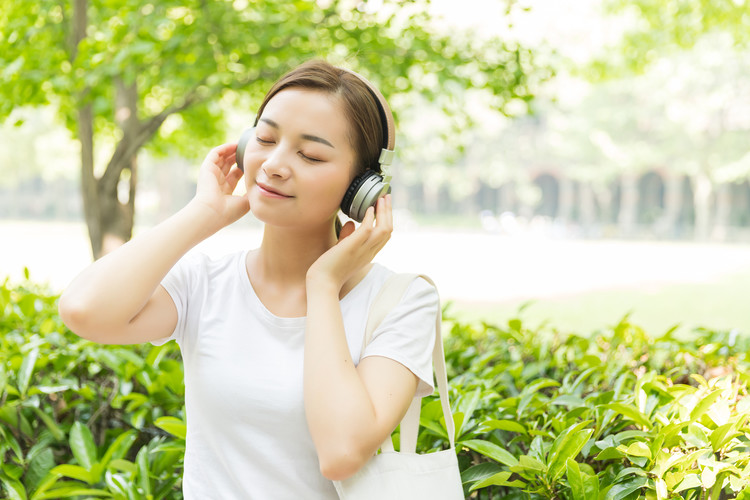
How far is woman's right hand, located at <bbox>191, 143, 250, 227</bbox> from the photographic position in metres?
1.62

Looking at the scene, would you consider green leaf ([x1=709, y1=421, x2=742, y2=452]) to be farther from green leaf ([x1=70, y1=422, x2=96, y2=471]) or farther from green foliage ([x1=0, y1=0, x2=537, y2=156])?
green foliage ([x1=0, y1=0, x2=537, y2=156])

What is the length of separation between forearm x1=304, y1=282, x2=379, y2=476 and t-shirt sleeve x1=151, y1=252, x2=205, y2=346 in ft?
1.15

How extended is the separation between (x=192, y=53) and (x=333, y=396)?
408 centimetres

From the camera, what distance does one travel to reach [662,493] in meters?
1.55

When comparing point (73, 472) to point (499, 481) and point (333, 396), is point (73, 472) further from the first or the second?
point (499, 481)

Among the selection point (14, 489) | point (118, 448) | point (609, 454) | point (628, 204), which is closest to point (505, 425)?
point (609, 454)

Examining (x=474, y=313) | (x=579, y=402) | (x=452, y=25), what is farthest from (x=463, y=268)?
(x=579, y=402)

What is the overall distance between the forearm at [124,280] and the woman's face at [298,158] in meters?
0.20

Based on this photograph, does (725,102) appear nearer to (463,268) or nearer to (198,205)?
(463,268)

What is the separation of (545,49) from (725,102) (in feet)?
96.6

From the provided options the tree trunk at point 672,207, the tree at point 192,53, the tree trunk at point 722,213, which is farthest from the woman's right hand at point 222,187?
the tree trunk at point 672,207

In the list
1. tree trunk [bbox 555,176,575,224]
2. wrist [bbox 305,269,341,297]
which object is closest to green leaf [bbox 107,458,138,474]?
wrist [bbox 305,269,341,297]

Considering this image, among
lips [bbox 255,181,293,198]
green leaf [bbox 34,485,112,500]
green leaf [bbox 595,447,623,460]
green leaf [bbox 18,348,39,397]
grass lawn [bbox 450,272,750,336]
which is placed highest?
lips [bbox 255,181,293,198]

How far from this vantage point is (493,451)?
5.64 ft
